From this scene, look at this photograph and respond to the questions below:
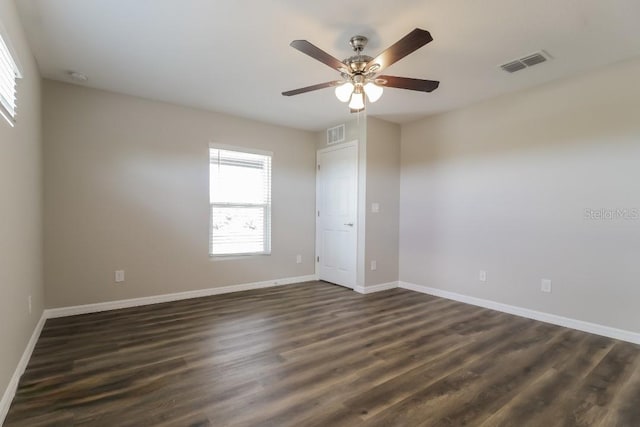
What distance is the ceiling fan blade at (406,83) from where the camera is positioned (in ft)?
7.64

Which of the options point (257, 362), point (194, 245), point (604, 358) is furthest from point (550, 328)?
point (194, 245)

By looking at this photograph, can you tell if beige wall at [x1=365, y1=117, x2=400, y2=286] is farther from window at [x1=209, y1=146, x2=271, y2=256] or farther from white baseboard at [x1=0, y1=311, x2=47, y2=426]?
white baseboard at [x1=0, y1=311, x2=47, y2=426]

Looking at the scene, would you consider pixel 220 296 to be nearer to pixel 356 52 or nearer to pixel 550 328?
pixel 356 52

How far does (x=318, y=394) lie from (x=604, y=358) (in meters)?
2.29

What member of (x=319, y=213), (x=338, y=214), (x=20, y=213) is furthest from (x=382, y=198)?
(x=20, y=213)

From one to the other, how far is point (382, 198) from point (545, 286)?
2182mm

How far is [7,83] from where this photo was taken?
190cm

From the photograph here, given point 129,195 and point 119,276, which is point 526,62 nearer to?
point 129,195

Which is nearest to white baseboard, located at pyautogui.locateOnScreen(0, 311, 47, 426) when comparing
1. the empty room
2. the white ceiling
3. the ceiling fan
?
the empty room

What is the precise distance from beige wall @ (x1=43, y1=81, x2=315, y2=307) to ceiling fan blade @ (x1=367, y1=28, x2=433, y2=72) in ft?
9.13

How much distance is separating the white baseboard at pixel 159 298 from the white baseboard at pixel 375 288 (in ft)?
3.41

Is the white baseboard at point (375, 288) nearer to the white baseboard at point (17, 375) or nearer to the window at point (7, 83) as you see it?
the white baseboard at point (17, 375)

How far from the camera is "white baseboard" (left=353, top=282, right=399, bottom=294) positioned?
174 inches

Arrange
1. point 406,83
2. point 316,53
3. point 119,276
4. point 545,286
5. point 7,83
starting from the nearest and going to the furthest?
point 7,83 < point 316,53 < point 406,83 < point 545,286 < point 119,276
